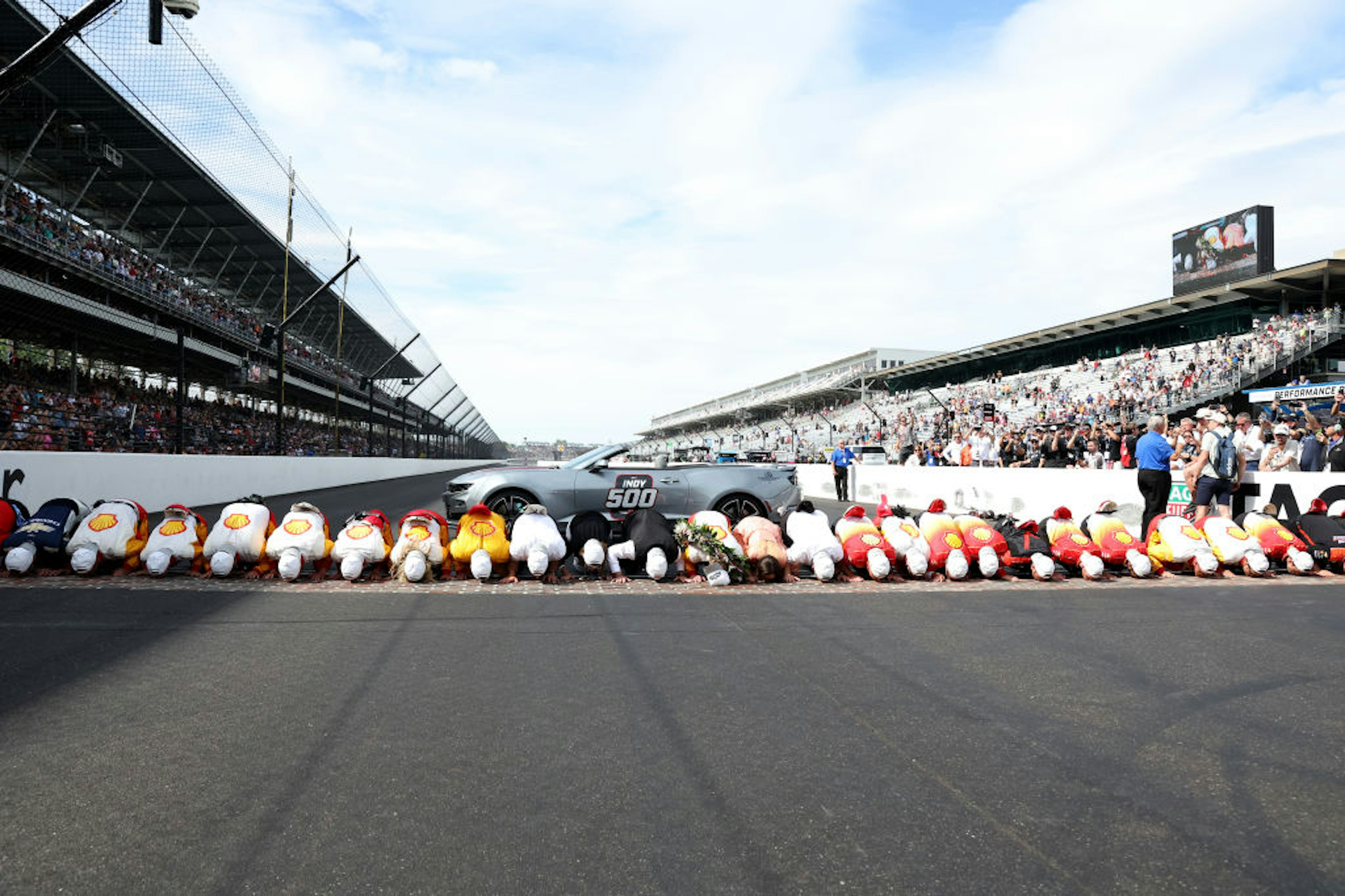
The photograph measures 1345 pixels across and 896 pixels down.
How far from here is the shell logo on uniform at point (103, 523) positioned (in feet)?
22.2

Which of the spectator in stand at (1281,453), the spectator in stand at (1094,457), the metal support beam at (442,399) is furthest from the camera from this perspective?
the metal support beam at (442,399)

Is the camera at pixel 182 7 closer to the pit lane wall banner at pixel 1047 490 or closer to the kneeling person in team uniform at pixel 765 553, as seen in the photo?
the kneeling person in team uniform at pixel 765 553

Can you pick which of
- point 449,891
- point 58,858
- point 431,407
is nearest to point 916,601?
point 449,891

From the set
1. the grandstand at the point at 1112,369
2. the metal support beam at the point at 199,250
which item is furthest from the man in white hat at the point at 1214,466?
the metal support beam at the point at 199,250

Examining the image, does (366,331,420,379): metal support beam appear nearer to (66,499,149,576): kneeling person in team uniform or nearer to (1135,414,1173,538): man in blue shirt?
(66,499,149,576): kneeling person in team uniform

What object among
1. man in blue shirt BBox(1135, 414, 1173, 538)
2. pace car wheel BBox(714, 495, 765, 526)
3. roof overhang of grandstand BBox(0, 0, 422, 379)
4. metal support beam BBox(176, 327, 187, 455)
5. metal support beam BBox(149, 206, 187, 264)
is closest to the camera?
man in blue shirt BBox(1135, 414, 1173, 538)

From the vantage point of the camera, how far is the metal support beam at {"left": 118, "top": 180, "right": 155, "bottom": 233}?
21125 millimetres

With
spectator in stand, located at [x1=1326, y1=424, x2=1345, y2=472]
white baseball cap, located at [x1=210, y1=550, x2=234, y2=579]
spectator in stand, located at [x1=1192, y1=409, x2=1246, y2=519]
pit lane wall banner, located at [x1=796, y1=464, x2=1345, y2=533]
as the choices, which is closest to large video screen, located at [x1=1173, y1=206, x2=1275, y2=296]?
pit lane wall banner, located at [x1=796, y1=464, x2=1345, y2=533]

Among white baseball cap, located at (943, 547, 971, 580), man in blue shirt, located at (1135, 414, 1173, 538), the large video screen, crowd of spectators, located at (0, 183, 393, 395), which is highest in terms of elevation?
the large video screen

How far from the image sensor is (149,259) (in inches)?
926

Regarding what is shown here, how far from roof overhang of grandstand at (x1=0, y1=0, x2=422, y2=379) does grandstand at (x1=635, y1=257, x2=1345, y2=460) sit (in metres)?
14.3

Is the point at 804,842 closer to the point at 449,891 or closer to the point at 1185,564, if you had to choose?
the point at 449,891

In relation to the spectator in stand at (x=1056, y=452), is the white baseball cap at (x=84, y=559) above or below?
below

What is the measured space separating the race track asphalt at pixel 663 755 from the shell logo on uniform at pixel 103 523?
149 cm
